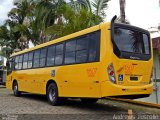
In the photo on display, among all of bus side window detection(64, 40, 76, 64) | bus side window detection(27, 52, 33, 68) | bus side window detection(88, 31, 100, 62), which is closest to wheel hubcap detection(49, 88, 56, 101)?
bus side window detection(64, 40, 76, 64)

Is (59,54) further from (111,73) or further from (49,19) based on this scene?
(49,19)

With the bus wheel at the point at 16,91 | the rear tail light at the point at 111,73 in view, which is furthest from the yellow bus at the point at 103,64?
the bus wheel at the point at 16,91

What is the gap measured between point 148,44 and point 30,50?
7.74 metres

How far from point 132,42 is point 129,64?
0.94m

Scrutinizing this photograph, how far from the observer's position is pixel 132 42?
11914 mm

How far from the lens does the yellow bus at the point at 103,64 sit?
36.4ft

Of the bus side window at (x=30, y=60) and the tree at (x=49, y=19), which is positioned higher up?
the tree at (x=49, y=19)

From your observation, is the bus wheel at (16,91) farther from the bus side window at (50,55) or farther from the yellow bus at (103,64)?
the yellow bus at (103,64)

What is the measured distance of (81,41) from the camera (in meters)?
12.6

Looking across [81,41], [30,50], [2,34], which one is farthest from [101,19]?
[2,34]

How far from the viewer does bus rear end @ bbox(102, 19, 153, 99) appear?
11.0 meters

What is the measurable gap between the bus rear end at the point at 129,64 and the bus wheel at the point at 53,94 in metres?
3.66

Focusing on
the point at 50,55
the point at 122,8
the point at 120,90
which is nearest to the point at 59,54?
the point at 50,55

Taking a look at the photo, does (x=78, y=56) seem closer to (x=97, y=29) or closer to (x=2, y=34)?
(x=97, y=29)
